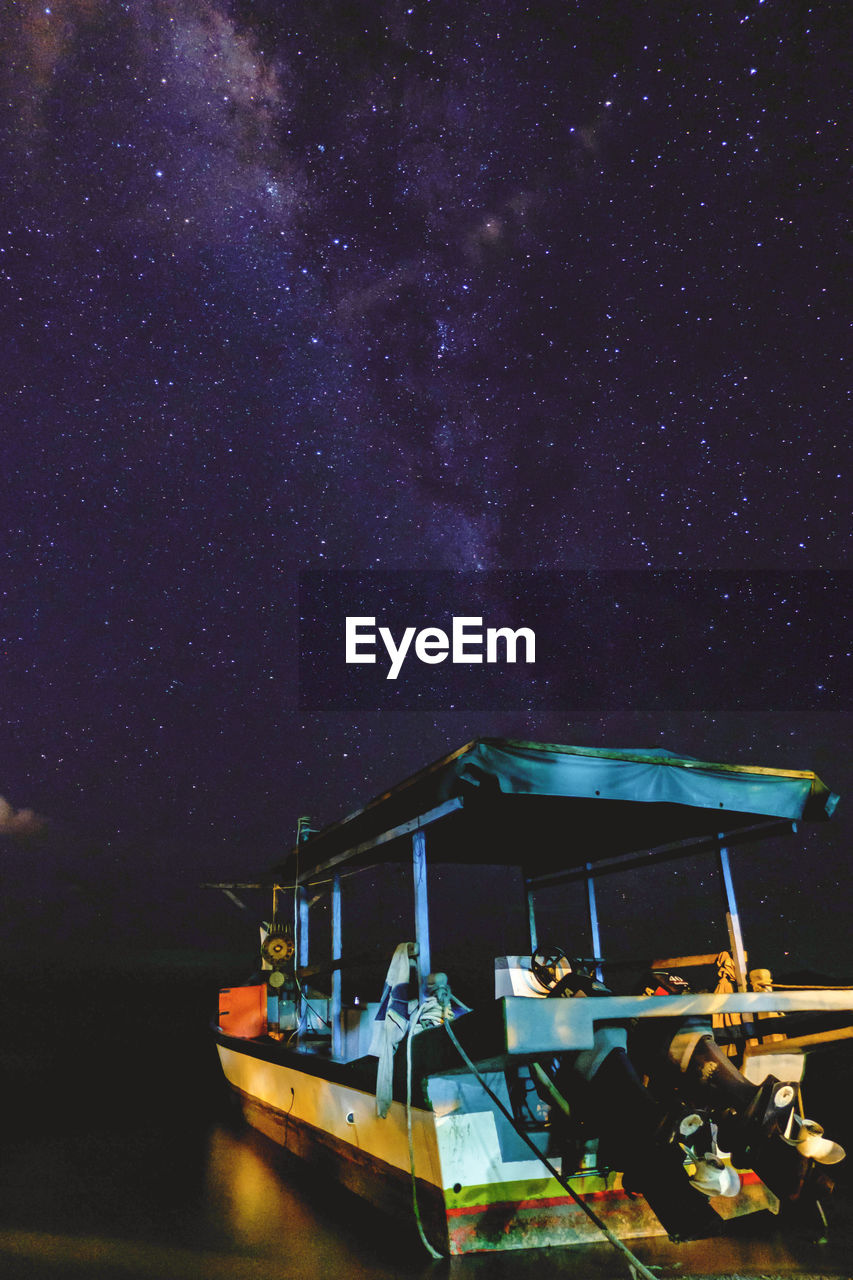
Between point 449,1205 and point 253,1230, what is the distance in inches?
121

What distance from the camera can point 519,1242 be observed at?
524 centimetres

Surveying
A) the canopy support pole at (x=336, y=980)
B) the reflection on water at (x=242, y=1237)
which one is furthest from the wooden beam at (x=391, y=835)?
the reflection on water at (x=242, y=1237)

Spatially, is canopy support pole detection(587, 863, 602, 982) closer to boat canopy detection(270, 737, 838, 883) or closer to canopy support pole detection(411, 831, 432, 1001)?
boat canopy detection(270, 737, 838, 883)

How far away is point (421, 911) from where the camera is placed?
6.57 m

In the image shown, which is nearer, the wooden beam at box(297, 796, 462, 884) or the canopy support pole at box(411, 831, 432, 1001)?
the wooden beam at box(297, 796, 462, 884)

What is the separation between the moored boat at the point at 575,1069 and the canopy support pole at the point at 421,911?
0.02m

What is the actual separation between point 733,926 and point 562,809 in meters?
1.88

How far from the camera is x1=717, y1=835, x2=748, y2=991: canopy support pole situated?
7.08 meters

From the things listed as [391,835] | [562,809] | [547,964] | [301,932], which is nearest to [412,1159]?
[547,964]

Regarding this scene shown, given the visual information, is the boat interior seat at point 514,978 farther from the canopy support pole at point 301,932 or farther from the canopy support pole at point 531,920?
the canopy support pole at point 301,932

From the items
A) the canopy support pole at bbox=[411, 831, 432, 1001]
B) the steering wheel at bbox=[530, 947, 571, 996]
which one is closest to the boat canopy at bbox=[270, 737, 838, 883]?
the canopy support pole at bbox=[411, 831, 432, 1001]

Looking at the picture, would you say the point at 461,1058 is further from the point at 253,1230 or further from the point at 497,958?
the point at 253,1230

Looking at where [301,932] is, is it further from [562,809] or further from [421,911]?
[421,911]

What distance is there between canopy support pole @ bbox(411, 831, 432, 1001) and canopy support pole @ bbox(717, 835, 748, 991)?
2902mm
